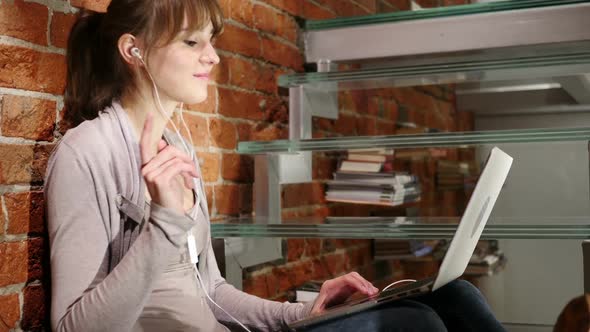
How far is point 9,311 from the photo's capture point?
130 cm

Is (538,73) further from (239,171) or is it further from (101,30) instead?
(101,30)

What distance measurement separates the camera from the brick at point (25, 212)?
1306 mm

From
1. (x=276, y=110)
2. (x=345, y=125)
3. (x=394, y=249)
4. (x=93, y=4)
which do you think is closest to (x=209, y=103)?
(x=276, y=110)

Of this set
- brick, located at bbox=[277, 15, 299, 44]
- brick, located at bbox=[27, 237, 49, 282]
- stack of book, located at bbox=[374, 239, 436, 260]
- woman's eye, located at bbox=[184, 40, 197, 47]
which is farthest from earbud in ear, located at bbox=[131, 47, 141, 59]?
stack of book, located at bbox=[374, 239, 436, 260]

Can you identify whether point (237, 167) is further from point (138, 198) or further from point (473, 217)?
point (473, 217)

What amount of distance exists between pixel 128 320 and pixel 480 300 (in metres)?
0.60

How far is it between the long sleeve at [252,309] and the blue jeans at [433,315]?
0.35 meters

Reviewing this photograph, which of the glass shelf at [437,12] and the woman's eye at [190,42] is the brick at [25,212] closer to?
the woman's eye at [190,42]

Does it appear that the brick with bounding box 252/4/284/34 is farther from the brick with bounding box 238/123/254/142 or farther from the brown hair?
the brown hair

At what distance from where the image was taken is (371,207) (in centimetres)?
320

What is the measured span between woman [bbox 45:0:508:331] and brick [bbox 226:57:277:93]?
59 centimetres

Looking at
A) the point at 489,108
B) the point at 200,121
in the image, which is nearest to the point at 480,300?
the point at 200,121

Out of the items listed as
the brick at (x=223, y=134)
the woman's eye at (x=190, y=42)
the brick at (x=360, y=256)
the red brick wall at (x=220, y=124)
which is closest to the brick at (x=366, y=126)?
the red brick wall at (x=220, y=124)

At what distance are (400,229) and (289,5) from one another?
1.07 m
